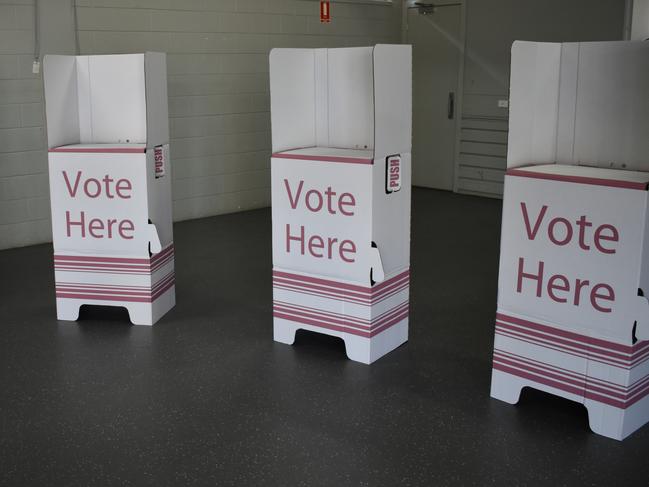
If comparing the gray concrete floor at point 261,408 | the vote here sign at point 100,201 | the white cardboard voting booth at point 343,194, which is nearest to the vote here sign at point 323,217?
the white cardboard voting booth at point 343,194

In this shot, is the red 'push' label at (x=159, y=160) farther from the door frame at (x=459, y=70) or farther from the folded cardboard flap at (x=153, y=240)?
the door frame at (x=459, y=70)

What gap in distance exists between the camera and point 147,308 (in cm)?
397

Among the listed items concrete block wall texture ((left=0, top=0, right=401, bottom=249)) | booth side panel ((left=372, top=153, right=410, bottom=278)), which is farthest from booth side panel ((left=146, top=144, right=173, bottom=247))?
concrete block wall texture ((left=0, top=0, right=401, bottom=249))

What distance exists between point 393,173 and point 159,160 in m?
1.36

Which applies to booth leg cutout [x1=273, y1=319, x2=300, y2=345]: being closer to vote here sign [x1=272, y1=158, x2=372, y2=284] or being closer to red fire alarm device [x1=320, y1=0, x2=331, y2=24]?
vote here sign [x1=272, y1=158, x2=372, y2=284]

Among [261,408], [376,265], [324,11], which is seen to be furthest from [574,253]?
[324,11]

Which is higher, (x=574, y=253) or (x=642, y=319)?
(x=574, y=253)

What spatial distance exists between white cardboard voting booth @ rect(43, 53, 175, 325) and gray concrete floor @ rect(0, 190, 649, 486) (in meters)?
0.19

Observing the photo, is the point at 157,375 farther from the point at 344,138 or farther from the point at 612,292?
the point at 612,292

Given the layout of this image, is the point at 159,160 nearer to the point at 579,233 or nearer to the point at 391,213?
the point at 391,213

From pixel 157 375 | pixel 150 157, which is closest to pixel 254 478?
pixel 157 375

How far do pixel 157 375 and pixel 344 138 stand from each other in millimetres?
1510

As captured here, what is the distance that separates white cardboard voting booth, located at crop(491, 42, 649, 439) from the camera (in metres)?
2.65

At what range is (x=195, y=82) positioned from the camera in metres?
6.56
